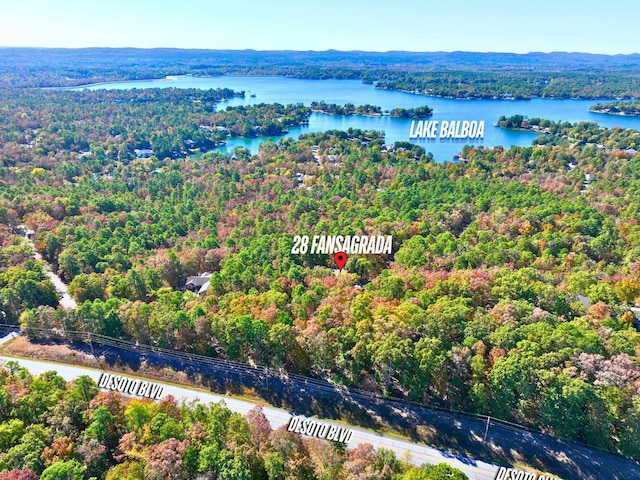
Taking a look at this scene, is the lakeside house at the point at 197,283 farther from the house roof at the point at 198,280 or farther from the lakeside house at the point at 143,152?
the lakeside house at the point at 143,152

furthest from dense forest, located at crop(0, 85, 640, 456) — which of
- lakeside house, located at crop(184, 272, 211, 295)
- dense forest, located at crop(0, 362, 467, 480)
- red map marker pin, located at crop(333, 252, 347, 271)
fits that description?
dense forest, located at crop(0, 362, 467, 480)

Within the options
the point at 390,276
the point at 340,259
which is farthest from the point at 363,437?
the point at 340,259

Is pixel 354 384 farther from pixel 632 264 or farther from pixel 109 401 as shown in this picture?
pixel 632 264

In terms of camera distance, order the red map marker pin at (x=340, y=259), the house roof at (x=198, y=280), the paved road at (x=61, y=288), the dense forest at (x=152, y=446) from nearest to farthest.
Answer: the dense forest at (x=152, y=446), the paved road at (x=61, y=288), the house roof at (x=198, y=280), the red map marker pin at (x=340, y=259)

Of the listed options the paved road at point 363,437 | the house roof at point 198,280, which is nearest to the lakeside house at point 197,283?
the house roof at point 198,280

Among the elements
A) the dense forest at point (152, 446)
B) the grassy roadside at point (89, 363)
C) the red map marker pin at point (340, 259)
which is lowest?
the grassy roadside at point (89, 363)
